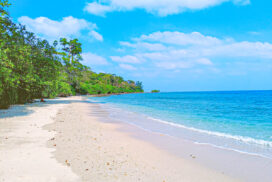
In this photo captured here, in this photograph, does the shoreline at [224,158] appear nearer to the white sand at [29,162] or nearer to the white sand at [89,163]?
the white sand at [89,163]

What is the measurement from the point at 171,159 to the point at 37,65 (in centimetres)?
2387

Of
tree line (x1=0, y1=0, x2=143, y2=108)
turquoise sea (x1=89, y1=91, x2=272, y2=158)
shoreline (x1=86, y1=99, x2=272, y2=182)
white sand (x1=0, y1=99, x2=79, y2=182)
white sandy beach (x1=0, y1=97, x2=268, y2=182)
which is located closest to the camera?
white sand (x1=0, y1=99, x2=79, y2=182)

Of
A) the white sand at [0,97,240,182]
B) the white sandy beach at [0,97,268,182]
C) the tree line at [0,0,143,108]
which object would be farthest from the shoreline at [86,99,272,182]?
the tree line at [0,0,143,108]

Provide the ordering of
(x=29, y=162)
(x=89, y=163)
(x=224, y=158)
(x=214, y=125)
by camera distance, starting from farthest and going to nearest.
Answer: (x=214, y=125), (x=224, y=158), (x=89, y=163), (x=29, y=162)

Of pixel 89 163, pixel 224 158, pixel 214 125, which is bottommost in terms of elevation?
pixel 214 125

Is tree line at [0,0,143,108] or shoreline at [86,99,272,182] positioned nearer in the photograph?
shoreline at [86,99,272,182]

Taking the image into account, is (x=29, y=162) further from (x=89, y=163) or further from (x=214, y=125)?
(x=214, y=125)

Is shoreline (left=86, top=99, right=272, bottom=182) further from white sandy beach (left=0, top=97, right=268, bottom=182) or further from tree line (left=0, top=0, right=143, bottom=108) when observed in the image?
tree line (left=0, top=0, right=143, bottom=108)

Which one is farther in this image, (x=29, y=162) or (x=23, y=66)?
(x=23, y=66)

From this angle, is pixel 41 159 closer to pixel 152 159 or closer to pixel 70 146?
pixel 70 146

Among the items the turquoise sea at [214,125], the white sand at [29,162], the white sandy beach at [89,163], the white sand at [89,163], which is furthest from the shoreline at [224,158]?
the white sand at [29,162]

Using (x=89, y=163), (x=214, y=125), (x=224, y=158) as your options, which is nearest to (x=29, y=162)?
(x=89, y=163)

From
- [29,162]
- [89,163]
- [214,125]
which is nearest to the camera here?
[29,162]

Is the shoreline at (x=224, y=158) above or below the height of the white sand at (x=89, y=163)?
below
